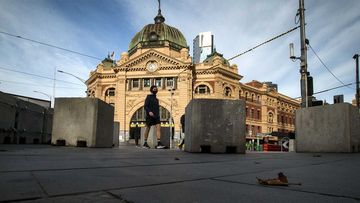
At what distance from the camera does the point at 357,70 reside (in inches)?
955

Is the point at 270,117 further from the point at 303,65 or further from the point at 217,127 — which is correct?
the point at 217,127

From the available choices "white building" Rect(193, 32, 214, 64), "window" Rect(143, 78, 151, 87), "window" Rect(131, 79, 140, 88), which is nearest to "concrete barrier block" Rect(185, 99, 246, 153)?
"window" Rect(143, 78, 151, 87)

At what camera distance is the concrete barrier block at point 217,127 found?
27.0 feet

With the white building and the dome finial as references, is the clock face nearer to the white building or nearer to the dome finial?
the dome finial

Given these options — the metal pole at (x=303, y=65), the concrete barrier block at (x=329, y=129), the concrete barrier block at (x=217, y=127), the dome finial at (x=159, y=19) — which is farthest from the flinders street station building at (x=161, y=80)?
the concrete barrier block at (x=217, y=127)

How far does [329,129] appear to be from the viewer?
9711mm

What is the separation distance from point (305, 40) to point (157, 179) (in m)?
12.2

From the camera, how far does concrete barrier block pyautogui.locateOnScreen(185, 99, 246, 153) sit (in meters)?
8.24

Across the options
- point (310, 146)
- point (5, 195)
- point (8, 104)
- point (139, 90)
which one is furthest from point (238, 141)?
point (139, 90)

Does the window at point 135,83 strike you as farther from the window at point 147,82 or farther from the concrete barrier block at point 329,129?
the concrete barrier block at point 329,129

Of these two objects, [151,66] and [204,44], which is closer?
[151,66]

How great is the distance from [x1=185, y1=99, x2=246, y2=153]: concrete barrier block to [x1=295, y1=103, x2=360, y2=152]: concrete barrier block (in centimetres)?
313

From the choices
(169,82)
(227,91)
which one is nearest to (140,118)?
(169,82)

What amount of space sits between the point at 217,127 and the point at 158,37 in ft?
157
